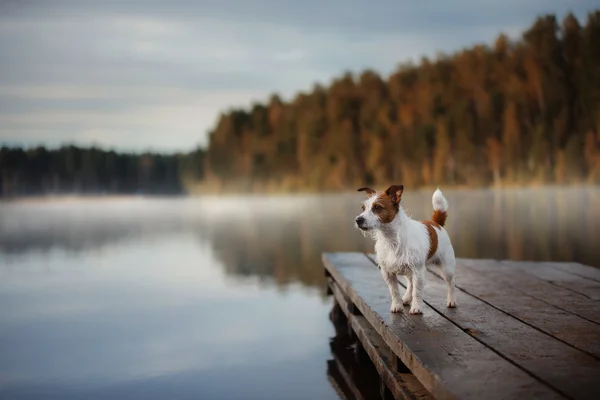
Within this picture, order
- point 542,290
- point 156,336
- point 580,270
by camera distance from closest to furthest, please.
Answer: point 542,290, point 580,270, point 156,336

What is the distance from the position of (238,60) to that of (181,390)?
49531 mm

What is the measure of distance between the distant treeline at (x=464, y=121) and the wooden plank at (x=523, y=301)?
29480mm

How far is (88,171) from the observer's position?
54.1m

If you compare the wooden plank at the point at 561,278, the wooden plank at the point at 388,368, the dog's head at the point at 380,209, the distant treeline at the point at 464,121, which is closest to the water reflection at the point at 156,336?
the wooden plank at the point at 388,368

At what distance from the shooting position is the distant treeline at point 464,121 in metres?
34.3

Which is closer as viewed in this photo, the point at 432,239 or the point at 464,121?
the point at 432,239

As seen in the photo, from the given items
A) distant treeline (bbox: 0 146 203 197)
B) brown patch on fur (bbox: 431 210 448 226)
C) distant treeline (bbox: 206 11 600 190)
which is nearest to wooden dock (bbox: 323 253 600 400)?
brown patch on fur (bbox: 431 210 448 226)

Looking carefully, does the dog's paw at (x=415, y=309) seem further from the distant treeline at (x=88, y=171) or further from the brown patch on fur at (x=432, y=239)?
the distant treeline at (x=88, y=171)

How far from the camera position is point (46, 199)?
56938mm

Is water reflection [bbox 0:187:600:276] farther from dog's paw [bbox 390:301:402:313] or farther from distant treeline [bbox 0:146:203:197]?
distant treeline [bbox 0:146:203:197]

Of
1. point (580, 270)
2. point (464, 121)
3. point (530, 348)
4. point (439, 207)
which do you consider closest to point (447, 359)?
point (530, 348)

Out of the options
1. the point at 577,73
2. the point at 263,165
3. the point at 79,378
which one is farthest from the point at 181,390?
the point at 263,165

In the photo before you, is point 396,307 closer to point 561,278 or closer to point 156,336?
point 561,278

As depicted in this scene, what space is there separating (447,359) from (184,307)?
230 inches
